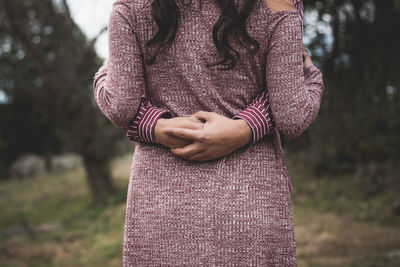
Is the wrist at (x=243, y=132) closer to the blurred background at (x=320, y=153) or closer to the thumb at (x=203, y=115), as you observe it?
the thumb at (x=203, y=115)

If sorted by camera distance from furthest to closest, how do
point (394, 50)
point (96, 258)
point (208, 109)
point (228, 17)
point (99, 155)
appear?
point (99, 155)
point (394, 50)
point (96, 258)
point (208, 109)
point (228, 17)

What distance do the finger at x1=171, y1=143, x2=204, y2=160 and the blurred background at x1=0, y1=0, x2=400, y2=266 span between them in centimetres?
150

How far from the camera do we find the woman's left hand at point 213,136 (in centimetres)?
113

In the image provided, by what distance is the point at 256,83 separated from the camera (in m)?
1.23

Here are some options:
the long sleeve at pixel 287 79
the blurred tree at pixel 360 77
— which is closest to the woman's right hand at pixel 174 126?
the long sleeve at pixel 287 79

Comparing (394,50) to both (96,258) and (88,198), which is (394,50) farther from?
(88,198)

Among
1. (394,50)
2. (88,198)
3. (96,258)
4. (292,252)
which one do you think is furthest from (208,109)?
(88,198)

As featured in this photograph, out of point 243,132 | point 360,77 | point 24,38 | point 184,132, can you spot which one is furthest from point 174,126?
point 24,38

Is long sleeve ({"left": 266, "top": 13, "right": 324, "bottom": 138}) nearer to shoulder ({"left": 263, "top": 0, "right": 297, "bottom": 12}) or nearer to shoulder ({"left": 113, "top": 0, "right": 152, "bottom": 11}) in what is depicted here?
shoulder ({"left": 263, "top": 0, "right": 297, "bottom": 12})

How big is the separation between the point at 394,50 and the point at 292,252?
5.01 metres

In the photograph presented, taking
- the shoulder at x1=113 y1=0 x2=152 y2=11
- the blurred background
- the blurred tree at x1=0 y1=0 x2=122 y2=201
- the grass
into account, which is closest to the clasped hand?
the shoulder at x1=113 y1=0 x2=152 y2=11

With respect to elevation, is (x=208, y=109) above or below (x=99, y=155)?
above

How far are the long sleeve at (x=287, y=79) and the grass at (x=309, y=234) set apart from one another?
2873 mm

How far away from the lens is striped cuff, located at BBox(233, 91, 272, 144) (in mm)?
1164
